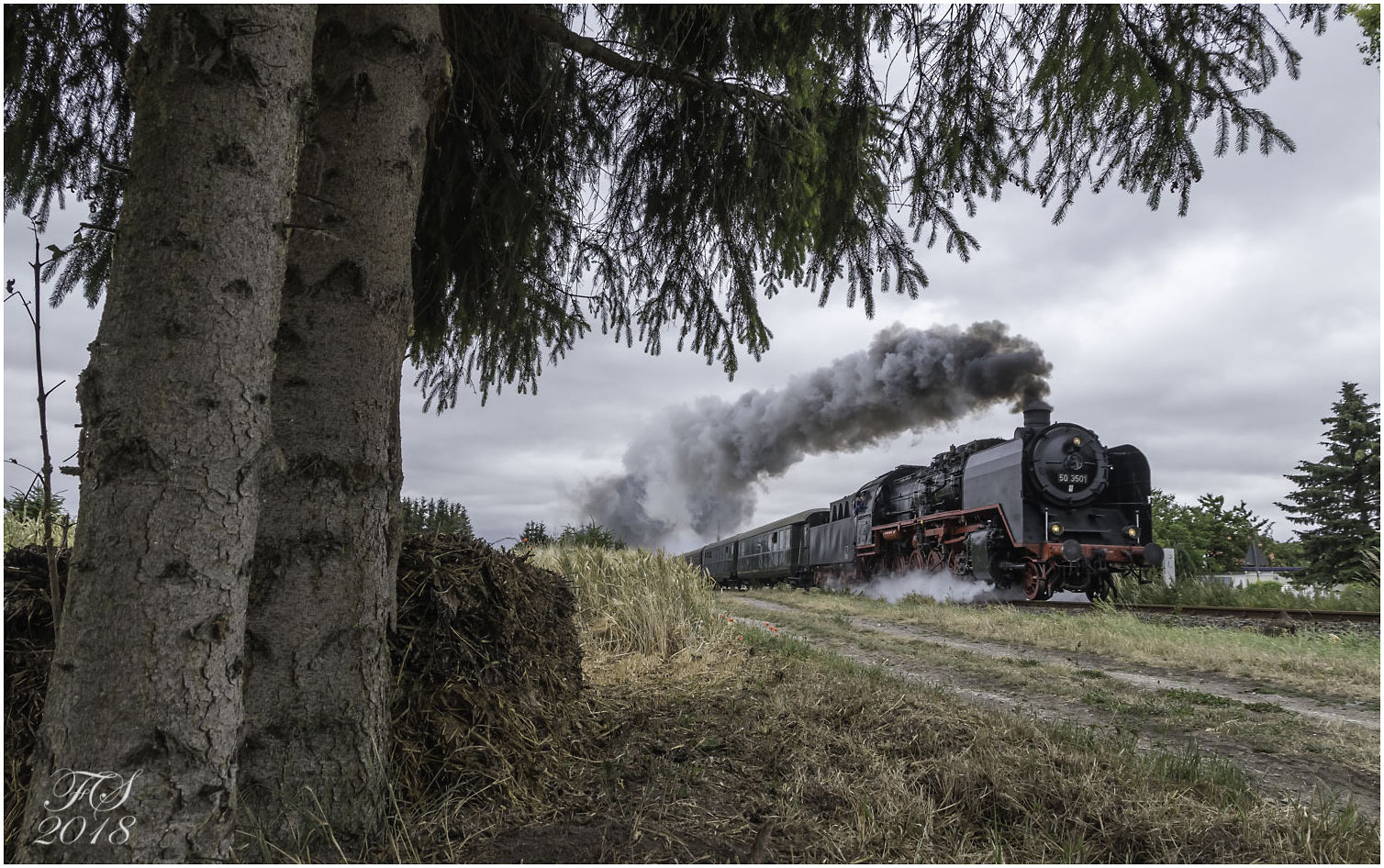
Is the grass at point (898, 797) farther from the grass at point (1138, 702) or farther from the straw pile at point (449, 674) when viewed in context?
the grass at point (1138, 702)

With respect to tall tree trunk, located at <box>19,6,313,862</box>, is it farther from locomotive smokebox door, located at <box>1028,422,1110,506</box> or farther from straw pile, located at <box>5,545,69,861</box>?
locomotive smokebox door, located at <box>1028,422,1110,506</box>

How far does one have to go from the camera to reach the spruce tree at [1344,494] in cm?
3005

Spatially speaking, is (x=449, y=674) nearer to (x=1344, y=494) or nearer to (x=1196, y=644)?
(x=1196, y=644)

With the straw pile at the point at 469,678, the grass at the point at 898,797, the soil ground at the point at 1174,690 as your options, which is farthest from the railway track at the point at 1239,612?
the straw pile at the point at 469,678

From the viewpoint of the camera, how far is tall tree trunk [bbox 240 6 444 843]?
262 centimetres

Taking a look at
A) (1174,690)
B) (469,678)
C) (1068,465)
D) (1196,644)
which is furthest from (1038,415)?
(469,678)

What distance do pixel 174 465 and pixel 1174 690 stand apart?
23.6 feet

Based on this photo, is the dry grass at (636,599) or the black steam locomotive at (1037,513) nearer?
the dry grass at (636,599)

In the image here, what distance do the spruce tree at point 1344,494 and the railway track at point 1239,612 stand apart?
68.1 ft

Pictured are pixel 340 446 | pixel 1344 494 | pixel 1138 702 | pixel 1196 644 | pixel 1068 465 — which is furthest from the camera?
pixel 1344 494

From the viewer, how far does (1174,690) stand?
6488 mm

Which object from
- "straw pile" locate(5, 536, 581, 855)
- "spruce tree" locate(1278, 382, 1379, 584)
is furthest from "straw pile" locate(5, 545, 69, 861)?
"spruce tree" locate(1278, 382, 1379, 584)

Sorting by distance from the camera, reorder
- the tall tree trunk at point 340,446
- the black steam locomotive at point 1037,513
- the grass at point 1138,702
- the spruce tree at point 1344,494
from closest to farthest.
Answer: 1. the tall tree trunk at point 340,446
2. the grass at point 1138,702
3. the black steam locomotive at point 1037,513
4. the spruce tree at point 1344,494

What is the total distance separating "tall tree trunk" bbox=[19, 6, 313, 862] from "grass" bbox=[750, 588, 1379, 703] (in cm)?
803
